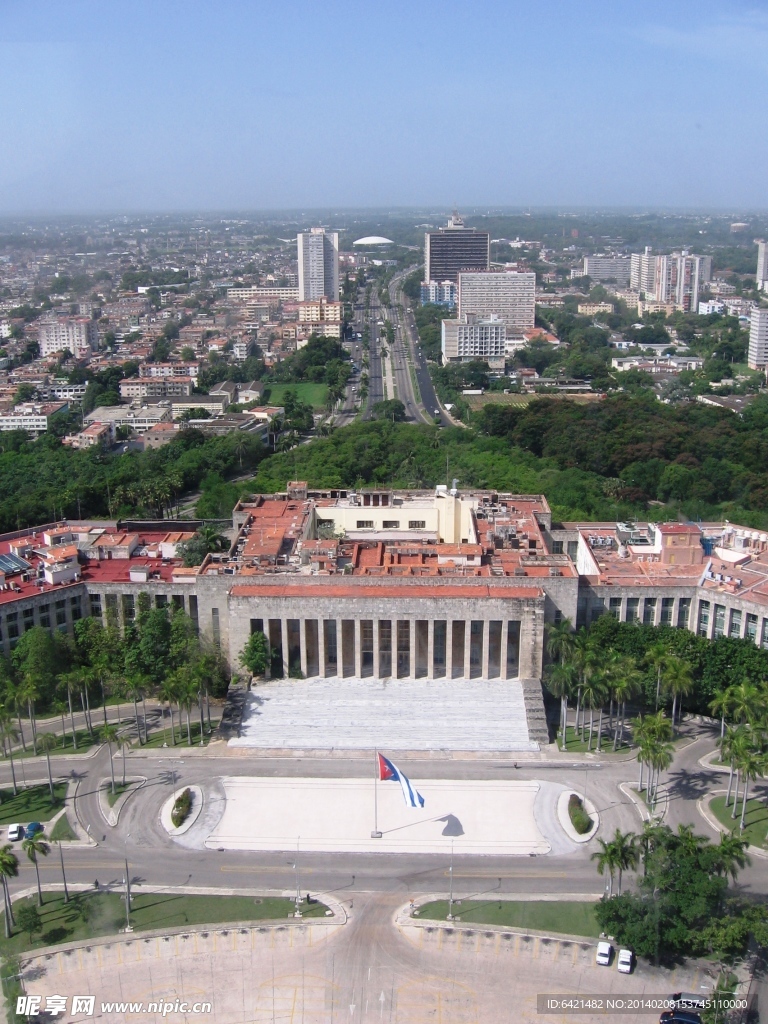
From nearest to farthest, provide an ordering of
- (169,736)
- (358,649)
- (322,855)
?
(322,855)
(169,736)
(358,649)

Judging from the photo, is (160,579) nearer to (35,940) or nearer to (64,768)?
(64,768)

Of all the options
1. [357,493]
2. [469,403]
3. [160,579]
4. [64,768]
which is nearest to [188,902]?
[64,768]

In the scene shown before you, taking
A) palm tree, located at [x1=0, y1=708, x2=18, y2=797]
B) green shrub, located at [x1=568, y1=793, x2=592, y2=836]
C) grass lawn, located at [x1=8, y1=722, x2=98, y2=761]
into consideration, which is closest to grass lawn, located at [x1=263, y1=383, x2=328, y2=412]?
grass lawn, located at [x1=8, y1=722, x2=98, y2=761]

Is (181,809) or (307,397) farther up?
(307,397)

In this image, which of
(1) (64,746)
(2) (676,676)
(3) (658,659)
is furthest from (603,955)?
(1) (64,746)

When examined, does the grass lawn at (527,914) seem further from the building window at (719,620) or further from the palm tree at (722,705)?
the building window at (719,620)

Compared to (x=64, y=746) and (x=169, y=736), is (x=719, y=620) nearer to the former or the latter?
(x=169, y=736)

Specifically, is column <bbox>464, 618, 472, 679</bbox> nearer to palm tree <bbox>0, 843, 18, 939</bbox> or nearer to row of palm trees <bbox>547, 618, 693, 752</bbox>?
row of palm trees <bbox>547, 618, 693, 752</bbox>

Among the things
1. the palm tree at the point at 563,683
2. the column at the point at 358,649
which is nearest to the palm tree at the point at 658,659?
the palm tree at the point at 563,683
